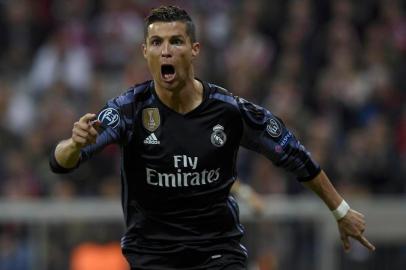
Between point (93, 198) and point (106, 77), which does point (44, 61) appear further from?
point (93, 198)

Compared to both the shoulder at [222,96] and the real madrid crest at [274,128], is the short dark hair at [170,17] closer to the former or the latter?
the shoulder at [222,96]

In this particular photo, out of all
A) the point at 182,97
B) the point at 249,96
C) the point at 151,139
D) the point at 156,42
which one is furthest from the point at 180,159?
the point at 249,96

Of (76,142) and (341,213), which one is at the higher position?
(76,142)

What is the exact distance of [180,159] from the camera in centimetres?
708

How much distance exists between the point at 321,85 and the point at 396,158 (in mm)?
1868

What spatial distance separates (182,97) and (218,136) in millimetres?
315

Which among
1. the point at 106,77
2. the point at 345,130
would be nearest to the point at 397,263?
the point at 345,130

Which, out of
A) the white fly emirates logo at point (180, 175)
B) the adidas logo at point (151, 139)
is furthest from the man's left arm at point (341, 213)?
the adidas logo at point (151, 139)

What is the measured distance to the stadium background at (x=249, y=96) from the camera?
12.7 metres

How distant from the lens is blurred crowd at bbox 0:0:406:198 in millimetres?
13484

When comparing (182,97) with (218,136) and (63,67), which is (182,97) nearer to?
(218,136)

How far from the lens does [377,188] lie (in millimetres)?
13766

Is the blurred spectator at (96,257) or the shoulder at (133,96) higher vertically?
the shoulder at (133,96)

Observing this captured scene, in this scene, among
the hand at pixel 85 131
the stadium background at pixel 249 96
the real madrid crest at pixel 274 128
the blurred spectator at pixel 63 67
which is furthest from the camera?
the blurred spectator at pixel 63 67
